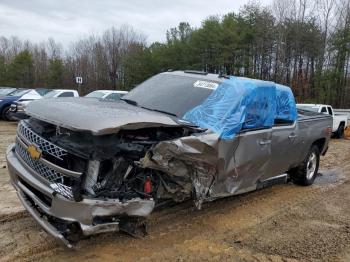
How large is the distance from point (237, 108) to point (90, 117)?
210 centimetres

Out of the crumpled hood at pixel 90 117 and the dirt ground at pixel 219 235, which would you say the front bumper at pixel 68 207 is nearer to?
the dirt ground at pixel 219 235

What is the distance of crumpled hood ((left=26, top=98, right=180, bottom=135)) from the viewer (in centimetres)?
361

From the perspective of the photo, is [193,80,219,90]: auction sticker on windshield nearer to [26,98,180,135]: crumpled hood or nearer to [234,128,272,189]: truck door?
[234,128,272,189]: truck door

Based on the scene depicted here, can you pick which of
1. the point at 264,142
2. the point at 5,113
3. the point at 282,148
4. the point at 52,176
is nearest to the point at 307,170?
the point at 282,148

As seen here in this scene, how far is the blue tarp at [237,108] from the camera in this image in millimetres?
4867

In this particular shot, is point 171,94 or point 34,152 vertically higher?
point 171,94

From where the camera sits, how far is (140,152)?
13.1 ft

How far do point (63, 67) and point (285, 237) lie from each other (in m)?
56.6

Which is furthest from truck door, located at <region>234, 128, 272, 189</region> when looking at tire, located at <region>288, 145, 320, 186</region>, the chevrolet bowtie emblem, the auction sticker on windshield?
the chevrolet bowtie emblem

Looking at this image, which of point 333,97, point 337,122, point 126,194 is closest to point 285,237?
point 126,194

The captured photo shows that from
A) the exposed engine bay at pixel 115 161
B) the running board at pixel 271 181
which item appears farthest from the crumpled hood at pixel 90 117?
the running board at pixel 271 181

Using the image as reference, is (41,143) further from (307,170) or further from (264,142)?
(307,170)

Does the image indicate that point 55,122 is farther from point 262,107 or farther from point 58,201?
point 262,107

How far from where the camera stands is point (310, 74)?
41.0 metres
